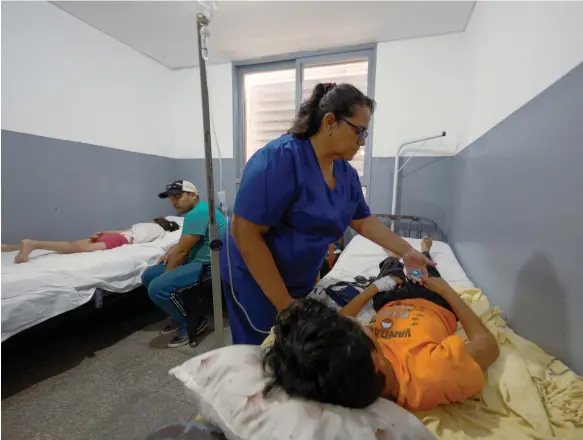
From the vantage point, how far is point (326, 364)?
0.56 metres

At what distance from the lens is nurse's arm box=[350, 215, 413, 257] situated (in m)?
1.20

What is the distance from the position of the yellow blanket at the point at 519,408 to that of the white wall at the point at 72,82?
9.74 feet

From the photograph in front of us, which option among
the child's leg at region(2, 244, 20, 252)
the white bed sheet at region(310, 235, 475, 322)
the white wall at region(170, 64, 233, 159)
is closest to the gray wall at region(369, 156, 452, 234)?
the white bed sheet at region(310, 235, 475, 322)

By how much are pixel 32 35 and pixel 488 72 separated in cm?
313

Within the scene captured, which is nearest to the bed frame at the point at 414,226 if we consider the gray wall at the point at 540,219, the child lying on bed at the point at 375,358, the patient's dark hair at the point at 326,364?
the gray wall at the point at 540,219

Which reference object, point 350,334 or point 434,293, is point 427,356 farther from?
point 434,293

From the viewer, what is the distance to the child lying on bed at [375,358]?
1.82ft

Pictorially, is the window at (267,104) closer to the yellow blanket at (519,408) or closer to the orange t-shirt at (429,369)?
the orange t-shirt at (429,369)

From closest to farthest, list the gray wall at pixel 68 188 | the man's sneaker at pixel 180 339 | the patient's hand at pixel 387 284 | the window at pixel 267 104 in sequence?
the patient's hand at pixel 387 284 → the man's sneaker at pixel 180 339 → the gray wall at pixel 68 188 → the window at pixel 267 104

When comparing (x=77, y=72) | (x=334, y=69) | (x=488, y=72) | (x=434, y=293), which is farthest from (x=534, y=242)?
(x=77, y=72)

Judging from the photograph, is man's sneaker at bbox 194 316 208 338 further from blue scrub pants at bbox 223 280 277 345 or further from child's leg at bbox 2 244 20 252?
child's leg at bbox 2 244 20 252

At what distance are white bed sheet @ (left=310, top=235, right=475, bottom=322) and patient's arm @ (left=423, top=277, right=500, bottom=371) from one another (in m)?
0.49

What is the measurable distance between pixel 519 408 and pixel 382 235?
26.7 inches

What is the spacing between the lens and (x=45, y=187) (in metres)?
2.32
